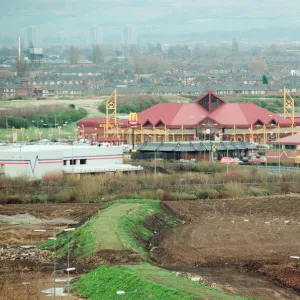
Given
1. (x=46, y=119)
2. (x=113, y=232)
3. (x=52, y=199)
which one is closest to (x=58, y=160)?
(x=52, y=199)

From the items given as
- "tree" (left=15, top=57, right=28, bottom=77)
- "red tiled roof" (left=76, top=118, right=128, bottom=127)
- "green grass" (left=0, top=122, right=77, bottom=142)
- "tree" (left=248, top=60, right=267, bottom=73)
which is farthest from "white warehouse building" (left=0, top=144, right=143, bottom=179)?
"tree" (left=248, top=60, right=267, bottom=73)

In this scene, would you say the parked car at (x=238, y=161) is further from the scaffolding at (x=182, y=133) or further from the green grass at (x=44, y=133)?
the green grass at (x=44, y=133)

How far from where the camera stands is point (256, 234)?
129ft

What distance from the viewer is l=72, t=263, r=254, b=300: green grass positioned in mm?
27359

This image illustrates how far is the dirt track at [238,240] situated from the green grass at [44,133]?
30150 mm

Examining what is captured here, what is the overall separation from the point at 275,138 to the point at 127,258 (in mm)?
40154

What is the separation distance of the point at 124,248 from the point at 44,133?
47.7 metres

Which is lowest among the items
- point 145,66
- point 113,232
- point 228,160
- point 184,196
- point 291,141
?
point 145,66

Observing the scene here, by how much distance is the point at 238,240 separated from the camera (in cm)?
3794

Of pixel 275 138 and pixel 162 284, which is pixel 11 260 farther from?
pixel 275 138

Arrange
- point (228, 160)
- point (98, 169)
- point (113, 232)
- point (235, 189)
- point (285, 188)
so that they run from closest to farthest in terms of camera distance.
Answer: point (113, 232), point (235, 189), point (285, 188), point (98, 169), point (228, 160)

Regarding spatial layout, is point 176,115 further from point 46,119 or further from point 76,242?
point 76,242

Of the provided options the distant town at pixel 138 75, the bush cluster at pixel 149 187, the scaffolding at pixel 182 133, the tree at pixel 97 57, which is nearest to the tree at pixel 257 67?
the distant town at pixel 138 75

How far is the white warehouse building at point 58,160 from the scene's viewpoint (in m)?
55.2
